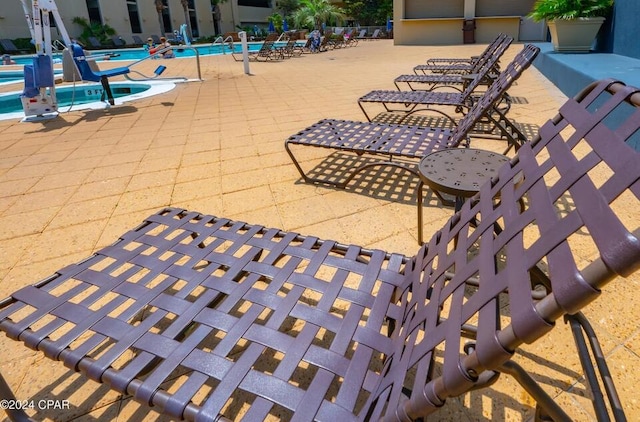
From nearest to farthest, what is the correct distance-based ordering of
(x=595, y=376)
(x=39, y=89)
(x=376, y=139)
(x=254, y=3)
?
1. (x=595, y=376)
2. (x=376, y=139)
3. (x=39, y=89)
4. (x=254, y=3)

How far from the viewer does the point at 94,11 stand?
2788cm

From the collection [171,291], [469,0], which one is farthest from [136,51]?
[171,291]

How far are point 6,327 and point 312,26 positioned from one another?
95.7 ft

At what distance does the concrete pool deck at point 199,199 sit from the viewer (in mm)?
1341

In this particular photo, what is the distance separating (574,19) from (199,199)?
678 cm

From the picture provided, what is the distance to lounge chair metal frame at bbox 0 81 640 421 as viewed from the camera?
622 mm

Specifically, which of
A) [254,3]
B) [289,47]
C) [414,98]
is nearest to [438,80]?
[414,98]

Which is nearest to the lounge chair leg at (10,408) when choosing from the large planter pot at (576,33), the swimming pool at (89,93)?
the swimming pool at (89,93)

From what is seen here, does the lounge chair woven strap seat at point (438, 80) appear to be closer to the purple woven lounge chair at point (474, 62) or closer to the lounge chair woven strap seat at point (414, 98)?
the purple woven lounge chair at point (474, 62)

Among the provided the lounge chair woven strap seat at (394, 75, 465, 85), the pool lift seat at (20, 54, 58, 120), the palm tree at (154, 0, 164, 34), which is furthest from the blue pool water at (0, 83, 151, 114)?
the palm tree at (154, 0, 164, 34)

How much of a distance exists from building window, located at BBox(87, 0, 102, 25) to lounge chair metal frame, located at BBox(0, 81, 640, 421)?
110ft

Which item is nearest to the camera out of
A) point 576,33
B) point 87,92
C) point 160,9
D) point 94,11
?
point 576,33

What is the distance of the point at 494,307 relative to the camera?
0.70m

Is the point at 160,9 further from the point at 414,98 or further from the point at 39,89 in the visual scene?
the point at 414,98
